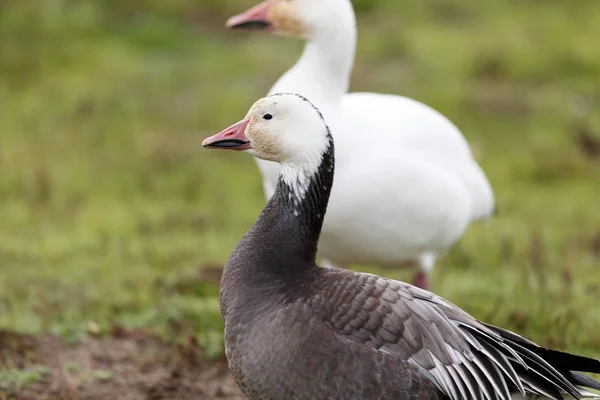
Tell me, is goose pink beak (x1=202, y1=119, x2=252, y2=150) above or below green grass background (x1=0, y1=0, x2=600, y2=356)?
above

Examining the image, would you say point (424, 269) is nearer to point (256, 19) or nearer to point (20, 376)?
point (256, 19)

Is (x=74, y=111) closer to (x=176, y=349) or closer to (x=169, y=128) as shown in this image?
(x=169, y=128)

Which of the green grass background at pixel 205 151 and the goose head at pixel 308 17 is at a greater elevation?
the goose head at pixel 308 17

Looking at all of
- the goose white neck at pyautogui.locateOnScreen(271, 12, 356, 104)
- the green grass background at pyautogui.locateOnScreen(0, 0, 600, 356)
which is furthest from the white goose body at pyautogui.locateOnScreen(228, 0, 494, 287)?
the green grass background at pyautogui.locateOnScreen(0, 0, 600, 356)

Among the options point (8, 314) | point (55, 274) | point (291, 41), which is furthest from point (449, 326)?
point (291, 41)

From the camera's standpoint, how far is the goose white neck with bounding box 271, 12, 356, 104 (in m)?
5.86

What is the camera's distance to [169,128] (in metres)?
10.5

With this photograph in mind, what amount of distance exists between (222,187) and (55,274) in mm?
2332

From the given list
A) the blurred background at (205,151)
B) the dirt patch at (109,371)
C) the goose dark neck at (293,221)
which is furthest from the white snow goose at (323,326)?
the blurred background at (205,151)

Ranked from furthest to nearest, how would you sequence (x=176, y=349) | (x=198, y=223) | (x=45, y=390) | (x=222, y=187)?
(x=222, y=187) < (x=198, y=223) < (x=176, y=349) < (x=45, y=390)

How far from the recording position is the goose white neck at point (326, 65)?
586 centimetres

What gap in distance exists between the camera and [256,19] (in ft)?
20.7

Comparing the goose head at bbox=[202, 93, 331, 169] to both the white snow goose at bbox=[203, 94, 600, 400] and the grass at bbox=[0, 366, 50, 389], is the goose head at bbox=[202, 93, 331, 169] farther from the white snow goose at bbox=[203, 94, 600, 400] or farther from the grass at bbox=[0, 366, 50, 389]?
the grass at bbox=[0, 366, 50, 389]

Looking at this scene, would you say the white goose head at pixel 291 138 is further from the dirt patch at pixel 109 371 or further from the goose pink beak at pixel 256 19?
the goose pink beak at pixel 256 19
